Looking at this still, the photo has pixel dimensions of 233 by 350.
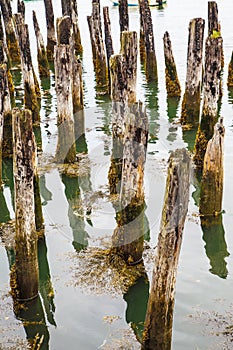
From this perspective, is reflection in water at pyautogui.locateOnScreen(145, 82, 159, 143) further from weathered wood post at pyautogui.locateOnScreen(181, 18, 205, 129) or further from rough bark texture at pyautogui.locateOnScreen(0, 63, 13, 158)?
rough bark texture at pyautogui.locateOnScreen(0, 63, 13, 158)

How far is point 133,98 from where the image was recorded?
36.6 feet

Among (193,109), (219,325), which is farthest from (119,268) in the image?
(193,109)

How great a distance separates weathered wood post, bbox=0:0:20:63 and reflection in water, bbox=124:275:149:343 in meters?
18.2

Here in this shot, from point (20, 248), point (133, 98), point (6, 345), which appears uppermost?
point (133, 98)

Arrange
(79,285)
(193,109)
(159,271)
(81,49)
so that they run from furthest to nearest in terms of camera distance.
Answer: (81,49)
(193,109)
(79,285)
(159,271)

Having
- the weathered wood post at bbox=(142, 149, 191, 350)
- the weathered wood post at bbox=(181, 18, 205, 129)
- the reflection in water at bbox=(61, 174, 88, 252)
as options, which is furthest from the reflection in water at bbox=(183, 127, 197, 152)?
the weathered wood post at bbox=(142, 149, 191, 350)

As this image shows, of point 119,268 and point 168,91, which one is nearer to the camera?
point 119,268

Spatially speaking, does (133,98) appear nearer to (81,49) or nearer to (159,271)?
(159,271)

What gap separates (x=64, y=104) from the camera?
38.8 ft

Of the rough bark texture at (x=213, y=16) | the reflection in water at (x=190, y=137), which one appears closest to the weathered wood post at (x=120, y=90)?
the reflection in water at (x=190, y=137)

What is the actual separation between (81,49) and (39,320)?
20.9 meters

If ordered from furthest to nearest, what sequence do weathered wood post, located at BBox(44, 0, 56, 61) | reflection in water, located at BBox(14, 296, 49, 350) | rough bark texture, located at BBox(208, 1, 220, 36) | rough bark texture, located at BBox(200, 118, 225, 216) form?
weathered wood post, located at BBox(44, 0, 56, 61), rough bark texture, located at BBox(208, 1, 220, 36), rough bark texture, located at BBox(200, 118, 225, 216), reflection in water, located at BBox(14, 296, 49, 350)

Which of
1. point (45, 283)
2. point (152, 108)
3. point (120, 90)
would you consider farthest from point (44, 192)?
point (152, 108)

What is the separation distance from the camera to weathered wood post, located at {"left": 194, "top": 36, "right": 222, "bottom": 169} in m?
11.2
